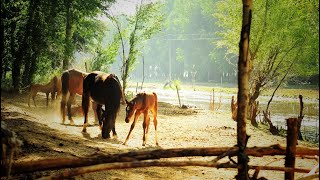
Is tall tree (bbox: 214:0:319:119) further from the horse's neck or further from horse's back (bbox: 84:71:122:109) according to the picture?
horse's back (bbox: 84:71:122:109)

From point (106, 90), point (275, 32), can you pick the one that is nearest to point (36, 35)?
point (106, 90)

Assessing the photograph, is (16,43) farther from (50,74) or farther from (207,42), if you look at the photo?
(207,42)

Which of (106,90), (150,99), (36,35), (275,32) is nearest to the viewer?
(150,99)

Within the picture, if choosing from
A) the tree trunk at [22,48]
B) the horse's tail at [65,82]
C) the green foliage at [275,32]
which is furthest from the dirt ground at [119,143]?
the green foliage at [275,32]

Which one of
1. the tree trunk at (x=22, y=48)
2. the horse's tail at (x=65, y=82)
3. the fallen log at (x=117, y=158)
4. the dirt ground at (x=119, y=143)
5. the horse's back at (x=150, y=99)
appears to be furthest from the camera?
the tree trunk at (x=22, y=48)

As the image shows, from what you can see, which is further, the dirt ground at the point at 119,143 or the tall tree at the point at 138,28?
the tall tree at the point at 138,28

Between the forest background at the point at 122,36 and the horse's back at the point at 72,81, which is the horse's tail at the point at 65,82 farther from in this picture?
the forest background at the point at 122,36

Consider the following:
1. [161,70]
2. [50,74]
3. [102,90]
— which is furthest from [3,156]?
[161,70]

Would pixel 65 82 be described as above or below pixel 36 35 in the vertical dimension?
below

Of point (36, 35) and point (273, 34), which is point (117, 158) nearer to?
point (36, 35)

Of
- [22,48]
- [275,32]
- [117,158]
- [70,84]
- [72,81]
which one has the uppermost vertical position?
[275,32]

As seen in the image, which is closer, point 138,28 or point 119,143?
point 119,143

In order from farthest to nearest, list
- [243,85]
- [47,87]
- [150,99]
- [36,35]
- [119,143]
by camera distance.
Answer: [36,35] < [47,87] < [150,99] < [119,143] < [243,85]

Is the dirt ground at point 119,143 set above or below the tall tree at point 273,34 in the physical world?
below
